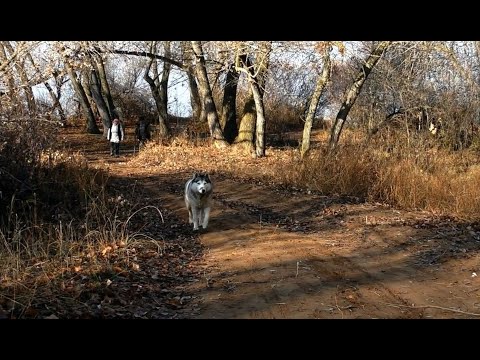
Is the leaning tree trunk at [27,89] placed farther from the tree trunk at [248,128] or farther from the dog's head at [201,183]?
the tree trunk at [248,128]

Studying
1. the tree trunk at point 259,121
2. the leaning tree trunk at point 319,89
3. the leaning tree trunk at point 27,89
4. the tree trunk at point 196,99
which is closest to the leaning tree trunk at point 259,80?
the tree trunk at point 259,121

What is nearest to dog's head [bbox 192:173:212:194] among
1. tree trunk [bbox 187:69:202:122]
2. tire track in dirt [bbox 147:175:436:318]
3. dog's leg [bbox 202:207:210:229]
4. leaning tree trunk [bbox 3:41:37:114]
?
dog's leg [bbox 202:207:210:229]

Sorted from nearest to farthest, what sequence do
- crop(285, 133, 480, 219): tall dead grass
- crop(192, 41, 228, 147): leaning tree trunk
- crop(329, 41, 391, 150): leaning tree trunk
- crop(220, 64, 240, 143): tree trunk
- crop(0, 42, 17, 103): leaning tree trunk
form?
1. crop(0, 42, 17, 103): leaning tree trunk
2. crop(285, 133, 480, 219): tall dead grass
3. crop(329, 41, 391, 150): leaning tree trunk
4. crop(192, 41, 228, 147): leaning tree trunk
5. crop(220, 64, 240, 143): tree trunk

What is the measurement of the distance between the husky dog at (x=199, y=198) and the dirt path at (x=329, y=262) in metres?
0.33

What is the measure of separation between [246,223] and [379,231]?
2.94 metres

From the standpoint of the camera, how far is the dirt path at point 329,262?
6.46 meters

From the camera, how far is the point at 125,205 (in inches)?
486

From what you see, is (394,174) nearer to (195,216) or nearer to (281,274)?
(195,216)

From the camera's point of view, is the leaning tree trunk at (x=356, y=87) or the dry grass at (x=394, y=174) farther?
the leaning tree trunk at (x=356, y=87)

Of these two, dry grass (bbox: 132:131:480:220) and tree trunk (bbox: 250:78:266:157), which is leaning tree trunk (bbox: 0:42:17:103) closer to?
dry grass (bbox: 132:131:480:220)

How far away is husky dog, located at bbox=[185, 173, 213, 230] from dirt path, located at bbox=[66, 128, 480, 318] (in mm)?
326

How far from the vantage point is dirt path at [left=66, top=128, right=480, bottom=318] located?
6465mm

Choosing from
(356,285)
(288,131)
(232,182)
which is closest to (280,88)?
(288,131)

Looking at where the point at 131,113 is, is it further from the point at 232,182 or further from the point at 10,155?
the point at 10,155
